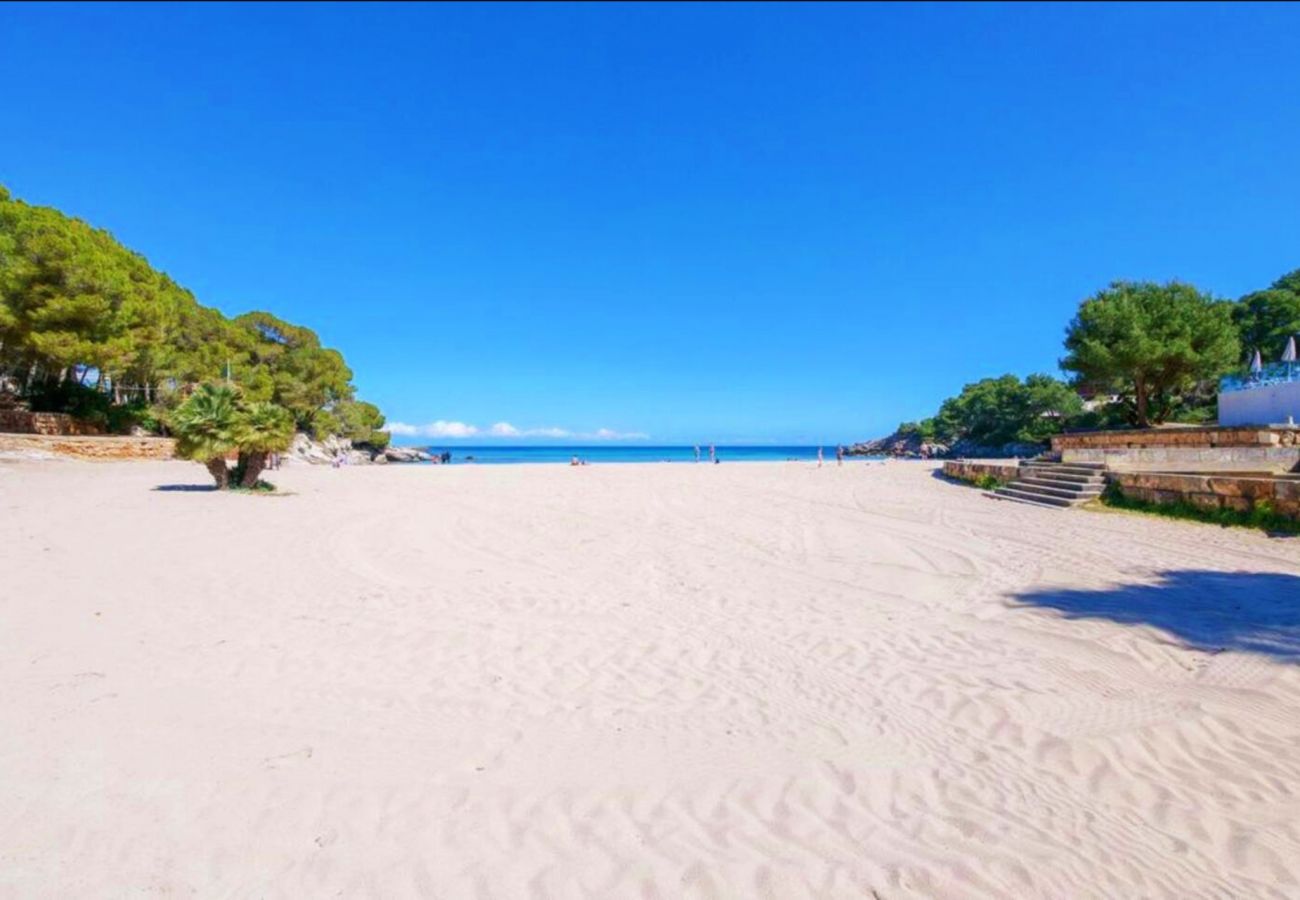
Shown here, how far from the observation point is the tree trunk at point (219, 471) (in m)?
16.1

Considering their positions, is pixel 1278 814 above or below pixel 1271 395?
below

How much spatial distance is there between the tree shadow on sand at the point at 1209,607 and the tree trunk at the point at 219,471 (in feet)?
57.4

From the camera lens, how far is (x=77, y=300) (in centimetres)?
2234

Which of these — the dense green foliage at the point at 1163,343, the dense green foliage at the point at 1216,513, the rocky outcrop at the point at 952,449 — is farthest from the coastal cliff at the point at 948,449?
the dense green foliage at the point at 1216,513

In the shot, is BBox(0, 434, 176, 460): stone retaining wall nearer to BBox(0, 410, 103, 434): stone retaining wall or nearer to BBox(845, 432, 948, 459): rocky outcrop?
BBox(0, 410, 103, 434): stone retaining wall

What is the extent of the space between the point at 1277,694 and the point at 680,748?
400cm

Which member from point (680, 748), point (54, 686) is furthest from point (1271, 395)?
point (54, 686)

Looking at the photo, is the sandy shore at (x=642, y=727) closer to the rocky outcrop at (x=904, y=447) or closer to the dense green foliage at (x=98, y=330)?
the dense green foliage at (x=98, y=330)

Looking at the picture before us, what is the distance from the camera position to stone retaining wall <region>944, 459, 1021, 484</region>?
1850 cm

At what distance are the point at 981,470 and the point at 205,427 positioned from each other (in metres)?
22.0

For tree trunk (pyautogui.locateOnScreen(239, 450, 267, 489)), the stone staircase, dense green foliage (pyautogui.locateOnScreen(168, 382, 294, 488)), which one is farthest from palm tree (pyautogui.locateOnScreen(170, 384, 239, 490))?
the stone staircase

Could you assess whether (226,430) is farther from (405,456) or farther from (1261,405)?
(405,456)

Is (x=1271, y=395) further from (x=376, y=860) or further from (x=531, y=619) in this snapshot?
(x=376, y=860)

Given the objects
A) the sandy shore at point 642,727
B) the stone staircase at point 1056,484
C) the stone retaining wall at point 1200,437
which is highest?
the stone retaining wall at point 1200,437
